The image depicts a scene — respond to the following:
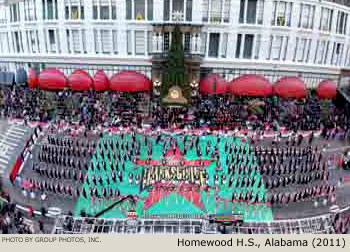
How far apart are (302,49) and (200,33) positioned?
15611 mm

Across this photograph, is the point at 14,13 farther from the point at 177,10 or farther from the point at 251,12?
the point at 251,12

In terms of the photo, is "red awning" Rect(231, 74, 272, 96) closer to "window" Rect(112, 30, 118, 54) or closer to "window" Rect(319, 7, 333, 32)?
"window" Rect(319, 7, 333, 32)

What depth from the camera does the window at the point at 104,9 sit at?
35.0 m

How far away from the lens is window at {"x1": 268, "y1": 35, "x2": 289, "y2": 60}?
117 feet

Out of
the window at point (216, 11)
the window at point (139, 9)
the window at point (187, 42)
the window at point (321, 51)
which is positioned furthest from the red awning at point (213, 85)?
the window at point (321, 51)

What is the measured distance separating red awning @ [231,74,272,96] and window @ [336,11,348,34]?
17.0 meters

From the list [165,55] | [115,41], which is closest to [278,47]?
[165,55]

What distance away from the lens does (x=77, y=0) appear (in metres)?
35.7

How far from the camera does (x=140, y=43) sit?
36.0 m

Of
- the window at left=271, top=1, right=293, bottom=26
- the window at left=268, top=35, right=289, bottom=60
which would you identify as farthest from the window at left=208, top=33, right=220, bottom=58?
the window at left=271, top=1, right=293, bottom=26

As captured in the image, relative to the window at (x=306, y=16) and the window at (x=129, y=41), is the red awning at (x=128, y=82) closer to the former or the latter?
the window at (x=129, y=41)

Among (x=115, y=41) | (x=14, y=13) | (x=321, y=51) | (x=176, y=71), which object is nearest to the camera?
(x=176, y=71)

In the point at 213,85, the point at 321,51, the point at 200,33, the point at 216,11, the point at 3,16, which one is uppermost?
the point at 216,11

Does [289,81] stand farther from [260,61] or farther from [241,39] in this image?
[241,39]
